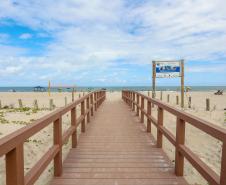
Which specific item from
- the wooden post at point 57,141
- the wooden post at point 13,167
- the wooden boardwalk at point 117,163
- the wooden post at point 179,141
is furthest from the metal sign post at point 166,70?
the wooden post at point 13,167

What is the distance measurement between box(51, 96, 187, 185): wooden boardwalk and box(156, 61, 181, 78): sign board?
8.32 metres

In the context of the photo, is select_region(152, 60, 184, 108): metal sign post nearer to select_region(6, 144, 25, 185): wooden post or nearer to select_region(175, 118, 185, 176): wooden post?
select_region(175, 118, 185, 176): wooden post

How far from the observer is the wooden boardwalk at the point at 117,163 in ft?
13.1

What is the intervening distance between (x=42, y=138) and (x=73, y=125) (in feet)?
11.4

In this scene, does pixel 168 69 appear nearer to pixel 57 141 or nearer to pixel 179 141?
pixel 179 141

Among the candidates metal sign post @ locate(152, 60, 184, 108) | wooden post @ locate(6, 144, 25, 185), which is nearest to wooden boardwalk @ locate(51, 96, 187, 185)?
wooden post @ locate(6, 144, 25, 185)

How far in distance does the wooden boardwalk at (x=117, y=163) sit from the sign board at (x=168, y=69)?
8.32 metres

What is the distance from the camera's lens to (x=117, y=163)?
15.6 ft

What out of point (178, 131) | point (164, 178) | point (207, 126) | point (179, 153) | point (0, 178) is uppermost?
point (207, 126)

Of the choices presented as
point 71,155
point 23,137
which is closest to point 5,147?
point 23,137

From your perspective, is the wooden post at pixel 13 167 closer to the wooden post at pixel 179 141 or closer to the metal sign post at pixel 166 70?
the wooden post at pixel 179 141

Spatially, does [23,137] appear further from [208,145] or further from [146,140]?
[208,145]

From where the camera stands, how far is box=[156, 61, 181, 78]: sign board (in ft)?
48.9

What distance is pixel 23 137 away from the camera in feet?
8.36
